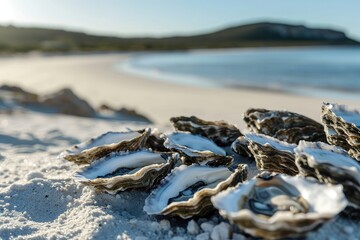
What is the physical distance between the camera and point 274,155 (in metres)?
2.03

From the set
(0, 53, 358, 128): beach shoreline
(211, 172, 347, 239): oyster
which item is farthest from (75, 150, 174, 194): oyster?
(0, 53, 358, 128): beach shoreline

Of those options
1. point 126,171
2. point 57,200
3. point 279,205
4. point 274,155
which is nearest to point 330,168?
point 279,205

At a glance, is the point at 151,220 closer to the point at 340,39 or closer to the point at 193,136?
the point at 193,136

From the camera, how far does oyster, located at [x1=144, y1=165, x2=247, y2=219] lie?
178cm

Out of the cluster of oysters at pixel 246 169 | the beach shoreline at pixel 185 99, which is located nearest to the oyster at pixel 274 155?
the cluster of oysters at pixel 246 169

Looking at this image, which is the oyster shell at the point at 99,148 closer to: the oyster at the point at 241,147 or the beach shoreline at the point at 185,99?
the oyster at the point at 241,147

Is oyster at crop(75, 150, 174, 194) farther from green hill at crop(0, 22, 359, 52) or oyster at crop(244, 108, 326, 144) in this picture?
green hill at crop(0, 22, 359, 52)

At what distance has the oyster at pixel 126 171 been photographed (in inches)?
81.0

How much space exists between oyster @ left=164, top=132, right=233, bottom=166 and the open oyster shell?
480 millimetres

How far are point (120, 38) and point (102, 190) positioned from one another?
97.4 meters

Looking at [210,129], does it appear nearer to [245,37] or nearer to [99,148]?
[99,148]

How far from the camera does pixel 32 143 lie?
4.34m

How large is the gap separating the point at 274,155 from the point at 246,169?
19cm

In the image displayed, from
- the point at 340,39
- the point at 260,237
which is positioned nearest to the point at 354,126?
the point at 260,237
